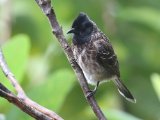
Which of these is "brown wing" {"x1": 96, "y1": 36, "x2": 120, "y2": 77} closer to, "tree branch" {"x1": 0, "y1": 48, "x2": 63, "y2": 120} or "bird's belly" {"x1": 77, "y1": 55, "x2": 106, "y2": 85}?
"bird's belly" {"x1": 77, "y1": 55, "x2": 106, "y2": 85}

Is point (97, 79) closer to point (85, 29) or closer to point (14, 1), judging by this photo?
point (85, 29)

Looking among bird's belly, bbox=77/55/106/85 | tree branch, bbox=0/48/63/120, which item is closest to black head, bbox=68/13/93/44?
bird's belly, bbox=77/55/106/85

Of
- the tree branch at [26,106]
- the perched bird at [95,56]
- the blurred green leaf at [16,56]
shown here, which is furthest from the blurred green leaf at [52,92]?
the perched bird at [95,56]

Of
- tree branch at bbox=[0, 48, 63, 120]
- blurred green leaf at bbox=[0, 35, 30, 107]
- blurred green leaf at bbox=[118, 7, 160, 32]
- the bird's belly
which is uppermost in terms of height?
tree branch at bbox=[0, 48, 63, 120]

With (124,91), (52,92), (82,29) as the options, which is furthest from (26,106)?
(82,29)

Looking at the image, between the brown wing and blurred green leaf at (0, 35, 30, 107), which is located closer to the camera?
blurred green leaf at (0, 35, 30, 107)

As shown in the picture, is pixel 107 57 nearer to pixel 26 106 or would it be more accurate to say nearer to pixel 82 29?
pixel 82 29

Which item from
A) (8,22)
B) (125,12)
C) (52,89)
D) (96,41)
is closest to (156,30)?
(125,12)
